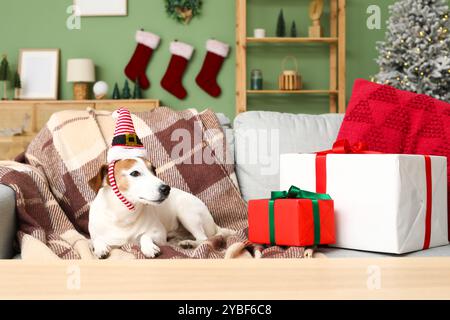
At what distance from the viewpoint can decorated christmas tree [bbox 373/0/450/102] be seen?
3713mm

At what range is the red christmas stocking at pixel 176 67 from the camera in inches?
198

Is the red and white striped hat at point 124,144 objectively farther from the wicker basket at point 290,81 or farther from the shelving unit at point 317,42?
the wicker basket at point 290,81

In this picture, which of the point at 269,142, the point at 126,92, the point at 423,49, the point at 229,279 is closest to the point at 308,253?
the point at 229,279

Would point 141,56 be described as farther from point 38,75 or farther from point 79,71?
point 38,75

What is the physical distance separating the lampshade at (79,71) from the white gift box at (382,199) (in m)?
3.60

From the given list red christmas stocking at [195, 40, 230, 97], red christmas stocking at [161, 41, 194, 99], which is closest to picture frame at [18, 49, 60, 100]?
red christmas stocking at [161, 41, 194, 99]

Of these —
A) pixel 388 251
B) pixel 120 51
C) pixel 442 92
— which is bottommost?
pixel 388 251

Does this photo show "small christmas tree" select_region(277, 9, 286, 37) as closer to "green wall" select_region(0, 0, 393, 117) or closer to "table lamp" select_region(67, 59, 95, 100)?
"green wall" select_region(0, 0, 393, 117)

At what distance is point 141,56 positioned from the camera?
16.6ft

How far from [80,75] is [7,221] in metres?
3.40
